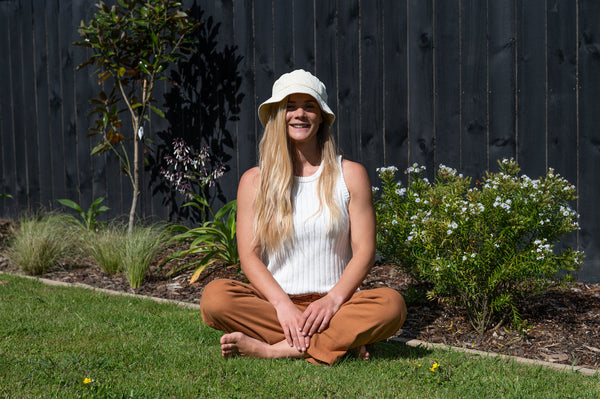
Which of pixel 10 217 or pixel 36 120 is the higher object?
pixel 36 120

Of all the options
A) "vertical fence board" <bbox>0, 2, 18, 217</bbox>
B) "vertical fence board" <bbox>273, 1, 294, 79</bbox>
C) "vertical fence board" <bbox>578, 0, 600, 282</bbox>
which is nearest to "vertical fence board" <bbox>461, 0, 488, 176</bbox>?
"vertical fence board" <bbox>578, 0, 600, 282</bbox>

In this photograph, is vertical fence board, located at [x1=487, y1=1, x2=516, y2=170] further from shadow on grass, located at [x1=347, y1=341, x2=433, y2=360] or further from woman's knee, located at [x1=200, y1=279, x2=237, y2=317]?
woman's knee, located at [x1=200, y1=279, x2=237, y2=317]

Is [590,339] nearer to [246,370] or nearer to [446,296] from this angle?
[446,296]

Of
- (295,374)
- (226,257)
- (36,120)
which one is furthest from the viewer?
(36,120)

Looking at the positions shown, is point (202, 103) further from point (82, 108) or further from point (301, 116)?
point (301, 116)

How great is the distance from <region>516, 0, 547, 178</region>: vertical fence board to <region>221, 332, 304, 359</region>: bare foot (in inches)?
88.6

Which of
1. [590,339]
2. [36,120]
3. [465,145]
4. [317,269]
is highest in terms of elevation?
[36,120]

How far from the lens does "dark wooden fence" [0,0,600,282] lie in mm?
4145

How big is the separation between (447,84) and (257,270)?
7.34 ft

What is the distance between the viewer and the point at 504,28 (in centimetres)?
434

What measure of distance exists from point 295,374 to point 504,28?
2.87 metres

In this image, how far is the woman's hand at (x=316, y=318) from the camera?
9.62 ft

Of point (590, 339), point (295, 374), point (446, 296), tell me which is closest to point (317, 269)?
point (295, 374)

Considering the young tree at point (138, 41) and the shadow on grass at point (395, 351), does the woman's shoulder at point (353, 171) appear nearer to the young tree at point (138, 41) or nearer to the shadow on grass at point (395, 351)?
the shadow on grass at point (395, 351)
